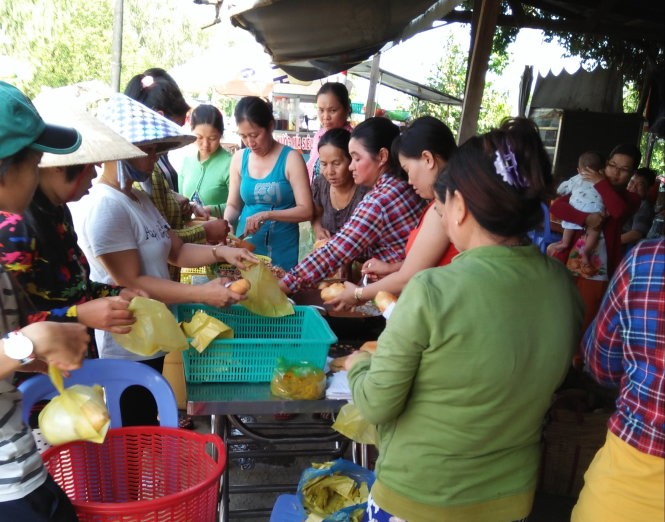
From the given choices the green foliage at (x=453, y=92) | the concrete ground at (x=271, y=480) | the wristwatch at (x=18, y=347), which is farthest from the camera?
the green foliage at (x=453, y=92)

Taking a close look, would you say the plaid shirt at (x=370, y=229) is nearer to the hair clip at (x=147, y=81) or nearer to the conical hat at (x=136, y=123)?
the conical hat at (x=136, y=123)

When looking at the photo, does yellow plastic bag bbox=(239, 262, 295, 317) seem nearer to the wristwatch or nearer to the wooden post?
the wristwatch

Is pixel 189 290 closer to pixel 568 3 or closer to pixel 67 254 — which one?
pixel 67 254

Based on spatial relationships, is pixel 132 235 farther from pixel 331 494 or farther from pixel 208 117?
pixel 208 117

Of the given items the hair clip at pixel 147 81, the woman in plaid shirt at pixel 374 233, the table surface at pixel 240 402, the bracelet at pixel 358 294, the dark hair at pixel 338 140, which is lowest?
the table surface at pixel 240 402

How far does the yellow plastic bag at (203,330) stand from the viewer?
6.31 ft

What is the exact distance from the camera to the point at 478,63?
3.96 m

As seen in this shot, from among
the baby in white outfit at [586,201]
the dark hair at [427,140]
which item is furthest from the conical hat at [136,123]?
the baby in white outfit at [586,201]

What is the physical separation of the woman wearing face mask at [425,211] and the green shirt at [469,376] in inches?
25.5

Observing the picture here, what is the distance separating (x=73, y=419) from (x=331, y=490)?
3.55 ft

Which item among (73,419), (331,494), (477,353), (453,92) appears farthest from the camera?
(453,92)

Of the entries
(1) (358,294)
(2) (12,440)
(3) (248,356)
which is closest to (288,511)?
(3) (248,356)

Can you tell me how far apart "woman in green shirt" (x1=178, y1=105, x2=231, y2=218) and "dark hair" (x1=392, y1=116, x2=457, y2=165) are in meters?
2.41

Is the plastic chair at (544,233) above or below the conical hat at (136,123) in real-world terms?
below
